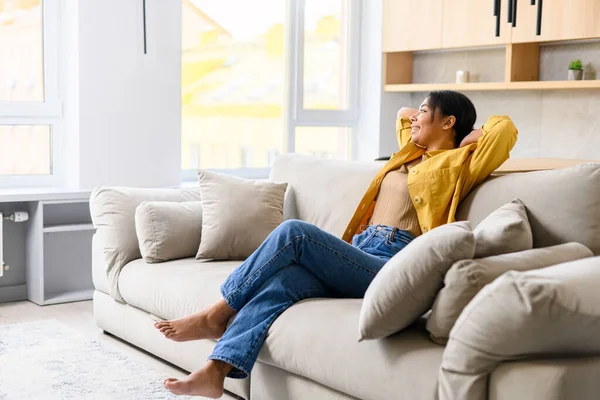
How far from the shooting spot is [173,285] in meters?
3.11

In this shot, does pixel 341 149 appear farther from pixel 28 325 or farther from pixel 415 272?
pixel 415 272

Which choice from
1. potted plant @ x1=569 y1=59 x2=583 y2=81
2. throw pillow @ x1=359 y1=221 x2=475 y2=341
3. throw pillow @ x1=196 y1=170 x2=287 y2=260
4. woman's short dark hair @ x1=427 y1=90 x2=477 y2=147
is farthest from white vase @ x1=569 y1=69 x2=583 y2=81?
throw pillow @ x1=359 y1=221 x2=475 y2=341

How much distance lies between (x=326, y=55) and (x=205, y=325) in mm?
3314

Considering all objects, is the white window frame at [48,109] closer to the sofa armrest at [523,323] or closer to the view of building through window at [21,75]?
the view of building through window at [21,75]

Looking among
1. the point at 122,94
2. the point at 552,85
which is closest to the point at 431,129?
the point at 552,85

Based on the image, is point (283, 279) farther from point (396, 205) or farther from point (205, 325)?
point (396, 205)

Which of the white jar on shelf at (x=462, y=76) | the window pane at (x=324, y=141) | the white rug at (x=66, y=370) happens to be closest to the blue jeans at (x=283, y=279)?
the white rug at (x=66, y=370)

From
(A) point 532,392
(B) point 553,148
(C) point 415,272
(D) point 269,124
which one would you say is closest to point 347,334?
(C) point 415,272

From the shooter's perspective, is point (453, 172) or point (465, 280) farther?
point (453, 172)

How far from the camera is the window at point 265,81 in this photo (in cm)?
518

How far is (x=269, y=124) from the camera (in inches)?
218

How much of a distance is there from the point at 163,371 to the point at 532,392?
1.73 m

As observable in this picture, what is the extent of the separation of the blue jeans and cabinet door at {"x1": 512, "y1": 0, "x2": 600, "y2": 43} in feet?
7.61

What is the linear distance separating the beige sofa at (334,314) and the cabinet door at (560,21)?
5.50 ft
